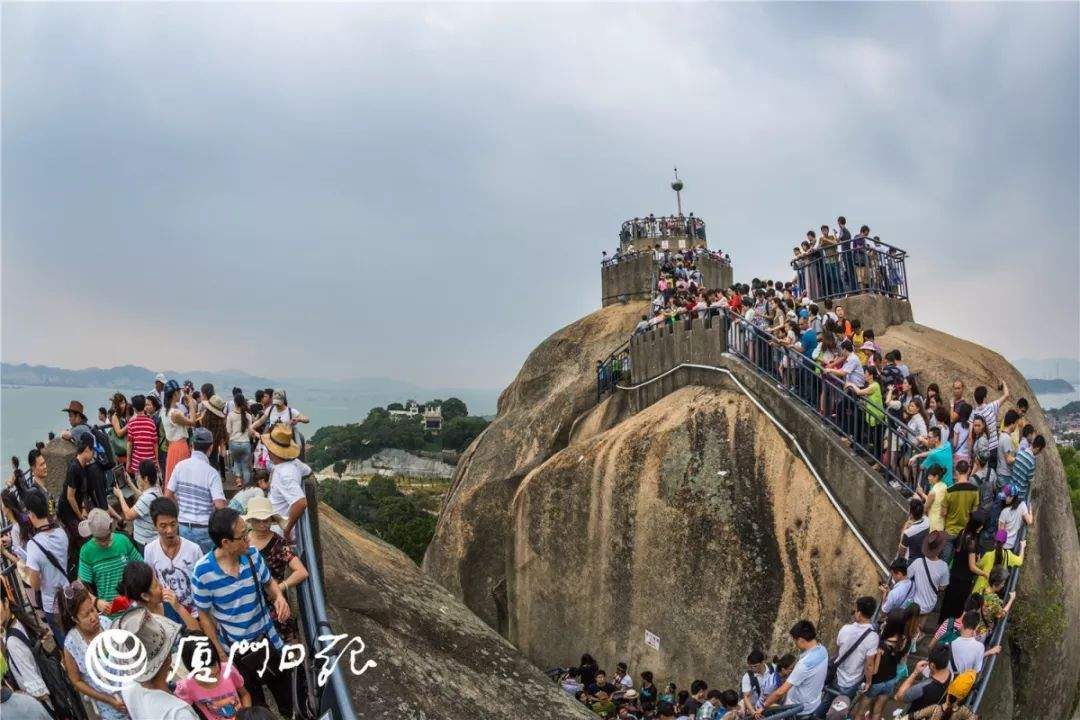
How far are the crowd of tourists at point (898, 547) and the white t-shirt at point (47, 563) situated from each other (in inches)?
263

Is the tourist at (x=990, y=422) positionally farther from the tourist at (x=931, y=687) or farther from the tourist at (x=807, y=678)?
the tourist at (x=807, y=678)

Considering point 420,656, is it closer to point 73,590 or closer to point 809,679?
point 809,679

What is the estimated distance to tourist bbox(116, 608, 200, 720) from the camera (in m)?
4.32

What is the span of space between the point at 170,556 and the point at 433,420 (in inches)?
4105

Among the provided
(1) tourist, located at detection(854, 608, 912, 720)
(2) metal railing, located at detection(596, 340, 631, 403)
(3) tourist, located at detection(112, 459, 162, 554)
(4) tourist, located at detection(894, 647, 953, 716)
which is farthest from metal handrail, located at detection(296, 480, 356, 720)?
(2) metal railing, located at detection(596, 340, 631, 403)

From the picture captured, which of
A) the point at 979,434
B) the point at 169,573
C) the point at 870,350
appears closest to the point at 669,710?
the point at 979,434

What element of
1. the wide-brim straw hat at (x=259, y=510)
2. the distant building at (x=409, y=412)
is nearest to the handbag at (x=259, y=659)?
the wide-brim straw hat at (x=259, y=510)

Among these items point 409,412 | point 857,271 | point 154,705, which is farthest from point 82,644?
point 409,412

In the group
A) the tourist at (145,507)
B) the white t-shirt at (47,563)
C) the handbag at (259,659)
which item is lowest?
the handbag at (259,659)

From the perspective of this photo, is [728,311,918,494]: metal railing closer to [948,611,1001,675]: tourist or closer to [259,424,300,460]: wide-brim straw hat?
[948,611,1001,675]: tourist

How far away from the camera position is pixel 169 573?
6.07 m

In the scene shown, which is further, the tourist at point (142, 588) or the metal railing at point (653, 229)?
the metal railing at point (653, 229)

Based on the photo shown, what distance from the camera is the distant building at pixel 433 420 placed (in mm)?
106975

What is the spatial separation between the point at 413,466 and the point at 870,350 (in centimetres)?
8549
